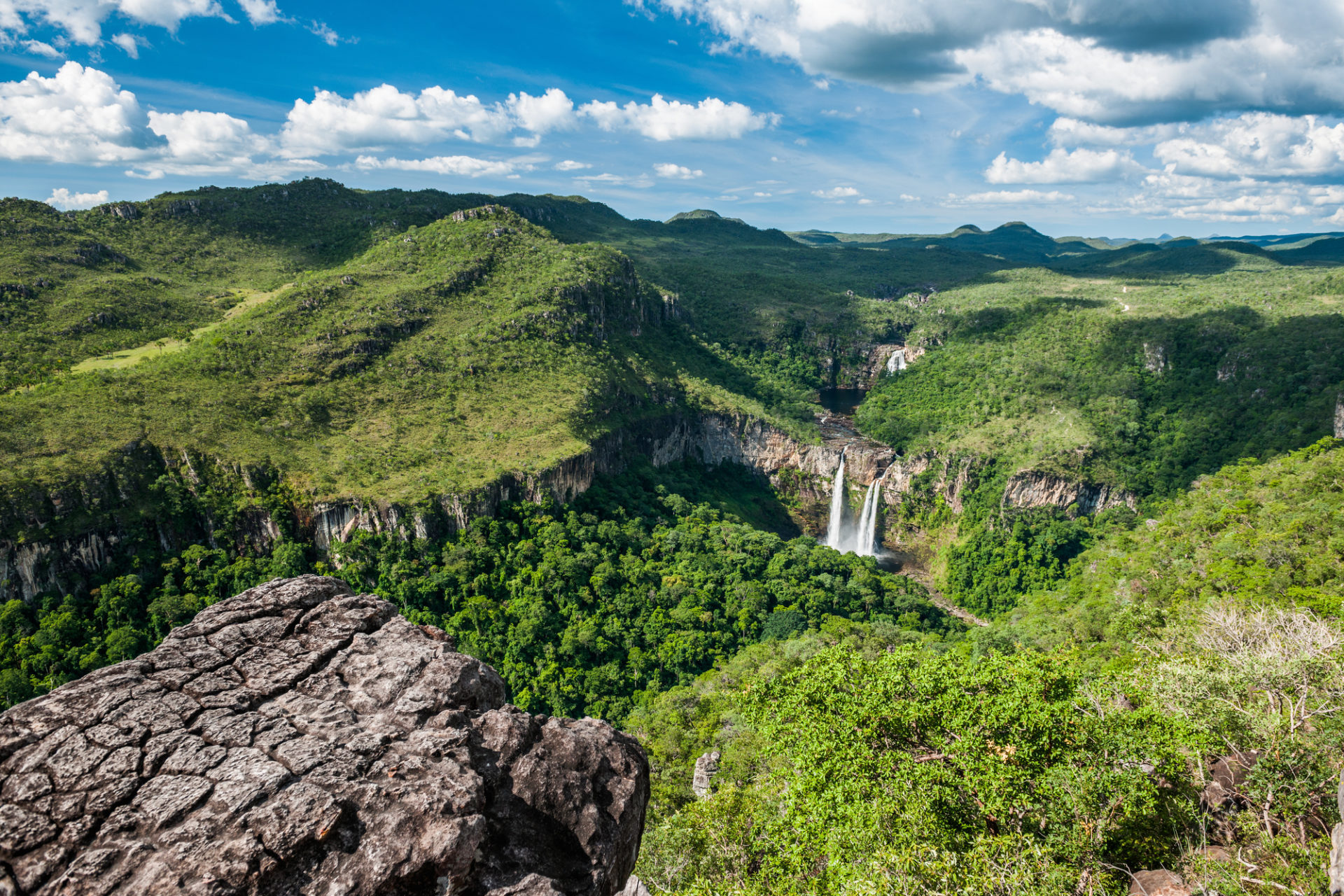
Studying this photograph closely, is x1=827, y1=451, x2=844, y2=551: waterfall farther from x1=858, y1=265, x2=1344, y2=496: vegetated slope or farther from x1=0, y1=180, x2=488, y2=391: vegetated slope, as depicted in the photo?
x1=0, y1=180, x2=488, y2=391: vegetated slope

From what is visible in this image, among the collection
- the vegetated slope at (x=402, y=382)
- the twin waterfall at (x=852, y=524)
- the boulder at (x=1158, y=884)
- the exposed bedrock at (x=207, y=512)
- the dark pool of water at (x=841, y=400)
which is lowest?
the twin waterfall at (x=852, y=524)

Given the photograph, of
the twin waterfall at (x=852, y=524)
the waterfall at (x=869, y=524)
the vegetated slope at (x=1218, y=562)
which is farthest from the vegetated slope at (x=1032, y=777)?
the twin waterfall at (x=852, y=524)

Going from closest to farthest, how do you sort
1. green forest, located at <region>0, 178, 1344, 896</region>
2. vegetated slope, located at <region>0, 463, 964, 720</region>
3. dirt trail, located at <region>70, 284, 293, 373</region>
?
green forest, located at <region>0, 178, 1344, 896</region>, vegetated slope, located at <region>0, 463, 964, 720</region>, dirt trail, located at <region>70, 284, 293, 373</region>

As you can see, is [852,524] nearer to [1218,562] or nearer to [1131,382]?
[1131,382]

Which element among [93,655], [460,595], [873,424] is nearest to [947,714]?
[460,595]

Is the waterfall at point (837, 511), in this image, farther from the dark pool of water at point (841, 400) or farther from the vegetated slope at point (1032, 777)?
the vegetated slope at point (1032, 777)

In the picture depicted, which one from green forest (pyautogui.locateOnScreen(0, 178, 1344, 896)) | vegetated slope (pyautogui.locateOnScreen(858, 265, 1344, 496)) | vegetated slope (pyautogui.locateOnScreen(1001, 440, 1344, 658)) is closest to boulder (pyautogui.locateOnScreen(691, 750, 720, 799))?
green forest (pyautogui.locateOnScreen(0, 178, 1344, 896))

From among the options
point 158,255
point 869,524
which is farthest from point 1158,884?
point 158,255

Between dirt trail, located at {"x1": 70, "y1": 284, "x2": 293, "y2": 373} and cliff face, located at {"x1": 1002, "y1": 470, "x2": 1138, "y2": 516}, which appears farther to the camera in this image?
cliff face, located at {"x1": 1002, "y1": 470, "x2": 1138, "y2": 516}
